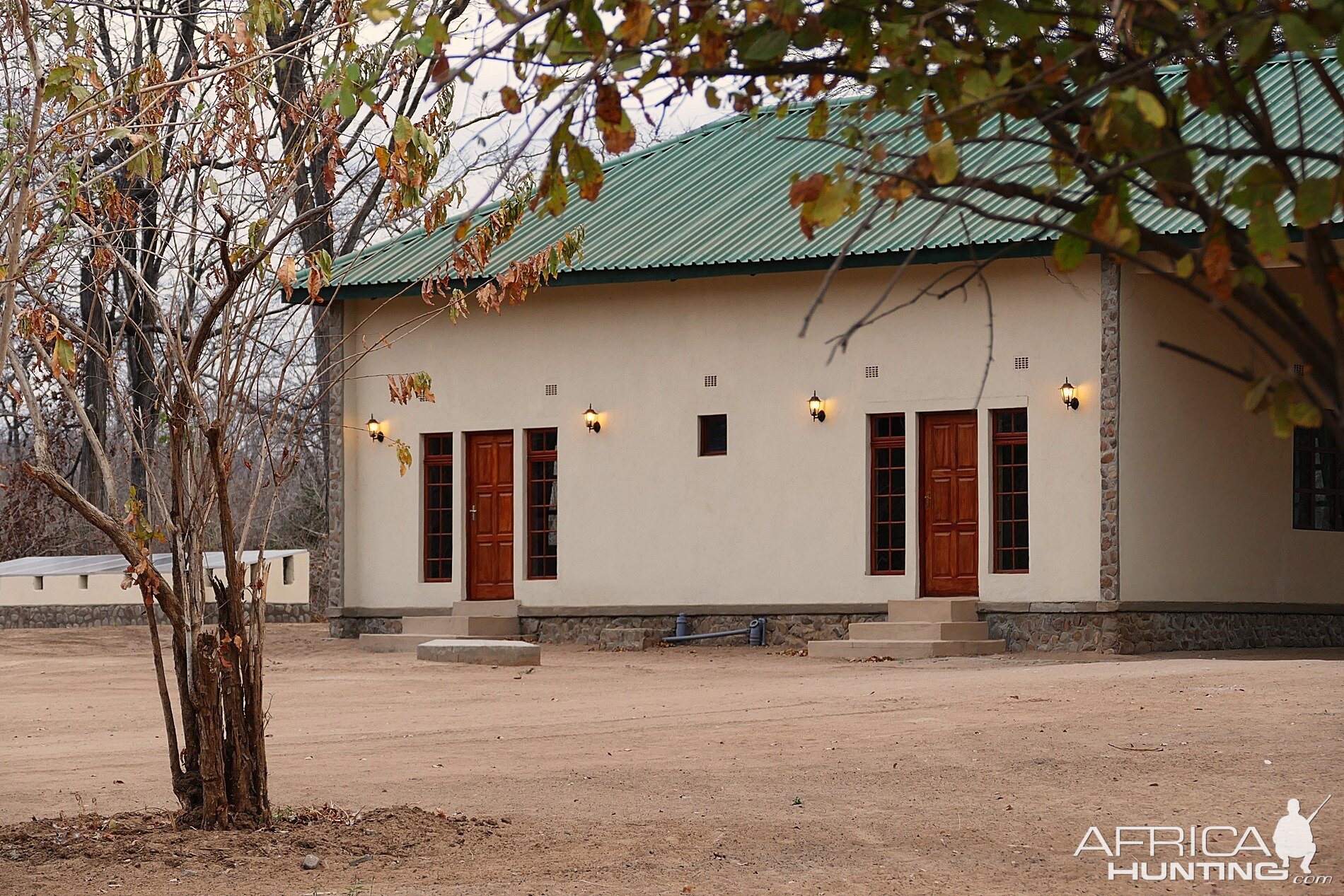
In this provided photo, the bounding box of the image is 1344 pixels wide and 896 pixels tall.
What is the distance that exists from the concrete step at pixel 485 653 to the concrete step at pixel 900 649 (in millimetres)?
2690

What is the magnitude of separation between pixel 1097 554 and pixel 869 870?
10.7 meters

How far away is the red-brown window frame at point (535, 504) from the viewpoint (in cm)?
1886

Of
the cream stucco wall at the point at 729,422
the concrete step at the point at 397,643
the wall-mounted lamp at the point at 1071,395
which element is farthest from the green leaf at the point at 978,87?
the concrete step at the point at 397,643

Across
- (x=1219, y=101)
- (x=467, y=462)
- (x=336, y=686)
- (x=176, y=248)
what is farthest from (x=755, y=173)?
(x=1219, y=101)

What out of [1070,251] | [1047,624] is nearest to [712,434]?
[1047,624]

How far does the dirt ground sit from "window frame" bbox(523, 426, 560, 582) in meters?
5.30

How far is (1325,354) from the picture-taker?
2.61 metres

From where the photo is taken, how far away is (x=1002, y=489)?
16.8 metres

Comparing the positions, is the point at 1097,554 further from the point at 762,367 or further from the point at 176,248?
the point at 176,248

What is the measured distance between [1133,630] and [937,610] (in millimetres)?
1815

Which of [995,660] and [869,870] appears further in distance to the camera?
[995,660]

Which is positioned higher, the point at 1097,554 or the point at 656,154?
the point at 656,154

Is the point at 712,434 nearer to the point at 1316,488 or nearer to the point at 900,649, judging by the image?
the point at 900,649

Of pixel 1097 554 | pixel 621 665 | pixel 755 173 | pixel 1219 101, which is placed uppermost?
pixel 755 173
